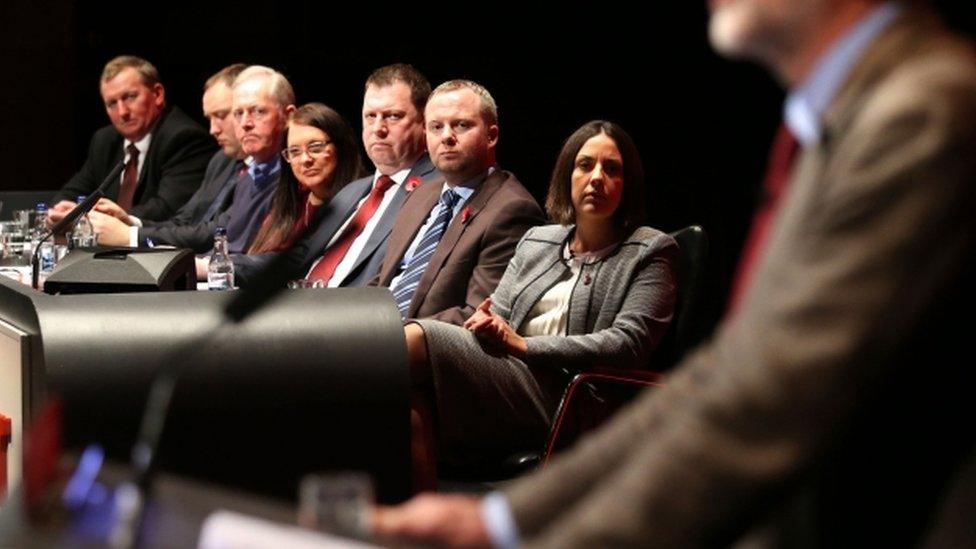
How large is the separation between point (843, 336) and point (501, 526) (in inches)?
16.1

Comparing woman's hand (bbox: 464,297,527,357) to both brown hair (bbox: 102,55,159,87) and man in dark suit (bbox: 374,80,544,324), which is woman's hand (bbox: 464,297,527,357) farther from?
brown hair (bbox: 102,55,159,87)

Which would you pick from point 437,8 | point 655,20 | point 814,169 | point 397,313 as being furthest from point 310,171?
point 814,169

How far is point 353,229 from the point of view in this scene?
5.03 metres

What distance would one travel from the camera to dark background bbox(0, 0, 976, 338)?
406 centimetres

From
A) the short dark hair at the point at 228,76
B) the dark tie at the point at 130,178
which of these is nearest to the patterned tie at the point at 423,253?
the short dark hair at the point at 228,76

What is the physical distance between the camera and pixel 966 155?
1.08 m

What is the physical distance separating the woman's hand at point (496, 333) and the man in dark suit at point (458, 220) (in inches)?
14.8

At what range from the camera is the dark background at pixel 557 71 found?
4.06m

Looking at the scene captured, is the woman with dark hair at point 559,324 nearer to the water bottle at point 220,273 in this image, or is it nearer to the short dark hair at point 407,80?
the water bottle at point 220,273

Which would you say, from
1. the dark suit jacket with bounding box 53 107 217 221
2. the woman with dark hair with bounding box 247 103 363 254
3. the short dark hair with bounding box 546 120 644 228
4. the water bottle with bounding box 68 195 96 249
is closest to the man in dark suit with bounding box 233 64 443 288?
the woman with dark hair with bounding box 247 103 363 254

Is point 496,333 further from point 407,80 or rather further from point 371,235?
point 407,80

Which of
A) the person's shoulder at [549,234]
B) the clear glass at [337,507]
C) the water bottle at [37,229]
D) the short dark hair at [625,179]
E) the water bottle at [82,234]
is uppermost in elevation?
the clear glass at [337,507]

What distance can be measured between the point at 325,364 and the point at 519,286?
78cm

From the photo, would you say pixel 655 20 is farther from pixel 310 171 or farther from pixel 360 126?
pixel 360 126
